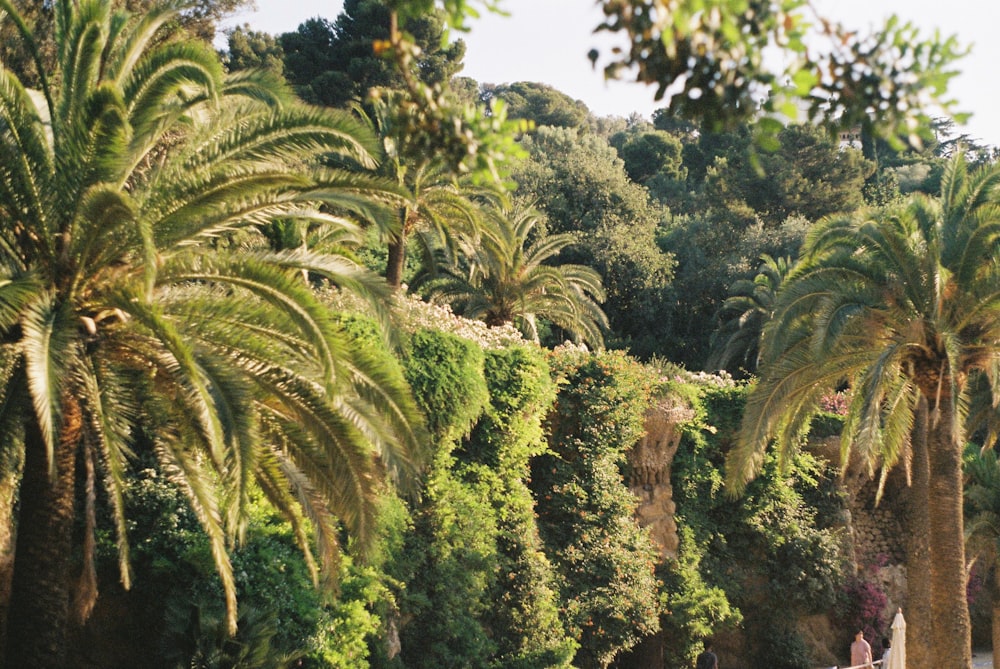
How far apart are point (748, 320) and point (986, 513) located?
11092 millimetres

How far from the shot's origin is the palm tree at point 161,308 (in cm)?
798

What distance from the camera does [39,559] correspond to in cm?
843

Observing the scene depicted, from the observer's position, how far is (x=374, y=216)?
871cm

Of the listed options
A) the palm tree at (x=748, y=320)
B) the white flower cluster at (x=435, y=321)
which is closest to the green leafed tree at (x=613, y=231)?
the palm tree at (x=748, y=320)

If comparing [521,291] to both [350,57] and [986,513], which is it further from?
[350,57]

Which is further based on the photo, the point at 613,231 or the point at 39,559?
the point at 613,231

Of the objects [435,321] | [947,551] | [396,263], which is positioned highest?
[396,263]

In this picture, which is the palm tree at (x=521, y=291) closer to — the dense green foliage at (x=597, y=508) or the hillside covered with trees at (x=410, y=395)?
the hillside covered with trees at (x=410, y=395)

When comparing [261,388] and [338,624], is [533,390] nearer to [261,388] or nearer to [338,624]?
[338,624]

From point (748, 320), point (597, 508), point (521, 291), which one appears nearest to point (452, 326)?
point (597, 508)

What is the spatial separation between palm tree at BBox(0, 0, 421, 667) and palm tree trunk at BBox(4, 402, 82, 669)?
0.01 m

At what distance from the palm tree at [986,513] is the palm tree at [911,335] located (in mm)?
8969

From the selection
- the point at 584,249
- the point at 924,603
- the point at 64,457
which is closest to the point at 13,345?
the point at 64,457

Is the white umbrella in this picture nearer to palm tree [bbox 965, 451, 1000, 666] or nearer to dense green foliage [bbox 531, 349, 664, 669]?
dense green foliage [bbox 531, 349, 664, 669]
